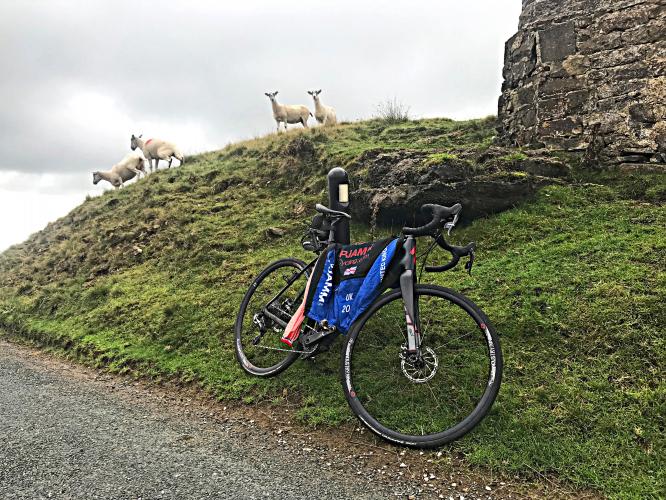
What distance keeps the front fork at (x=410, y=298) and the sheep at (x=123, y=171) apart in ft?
64.6

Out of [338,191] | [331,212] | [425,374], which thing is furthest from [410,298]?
[338,191]

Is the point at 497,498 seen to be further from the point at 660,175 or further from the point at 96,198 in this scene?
the point at 96,198

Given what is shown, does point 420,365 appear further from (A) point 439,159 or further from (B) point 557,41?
(B) point 557,41

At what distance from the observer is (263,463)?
3902 mm

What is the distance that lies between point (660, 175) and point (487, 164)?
8.07 ft

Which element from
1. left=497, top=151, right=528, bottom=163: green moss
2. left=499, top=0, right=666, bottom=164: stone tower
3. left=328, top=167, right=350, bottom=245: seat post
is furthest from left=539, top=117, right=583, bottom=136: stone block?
left=328, top=167, right=350, bottom=245: seat post

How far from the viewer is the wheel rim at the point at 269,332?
5480 mm

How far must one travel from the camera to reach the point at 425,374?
166 inches

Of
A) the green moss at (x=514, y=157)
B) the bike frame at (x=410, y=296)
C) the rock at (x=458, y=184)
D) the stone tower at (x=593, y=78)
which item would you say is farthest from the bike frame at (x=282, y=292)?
the stone tower at (x=593, y=78)

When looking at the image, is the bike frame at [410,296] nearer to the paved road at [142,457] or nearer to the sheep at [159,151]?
the paved road at [142,457]

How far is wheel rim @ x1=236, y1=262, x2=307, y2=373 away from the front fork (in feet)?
5.04

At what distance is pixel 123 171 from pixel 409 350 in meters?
20.9

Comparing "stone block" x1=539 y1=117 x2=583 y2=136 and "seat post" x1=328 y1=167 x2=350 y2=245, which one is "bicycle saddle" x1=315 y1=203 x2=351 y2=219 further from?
"stone block" x1=539 y1=117 x2=583 y2=136

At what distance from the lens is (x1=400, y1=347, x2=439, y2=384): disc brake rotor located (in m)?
4.01
